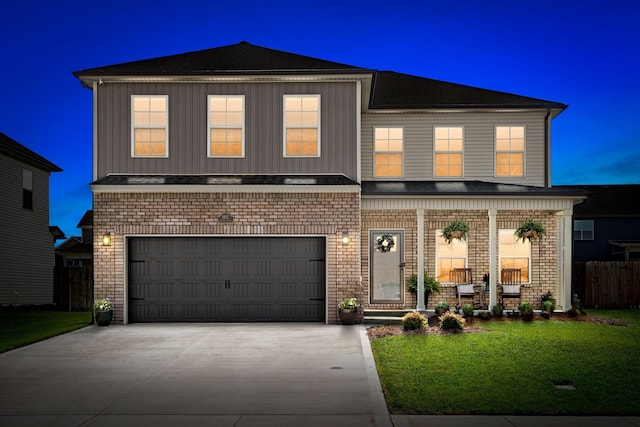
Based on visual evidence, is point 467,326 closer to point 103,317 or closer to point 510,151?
point 510,151

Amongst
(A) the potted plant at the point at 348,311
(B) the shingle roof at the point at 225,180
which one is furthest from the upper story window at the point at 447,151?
(A) the potted plant at the point at 348,311

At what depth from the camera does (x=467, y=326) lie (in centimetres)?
1400

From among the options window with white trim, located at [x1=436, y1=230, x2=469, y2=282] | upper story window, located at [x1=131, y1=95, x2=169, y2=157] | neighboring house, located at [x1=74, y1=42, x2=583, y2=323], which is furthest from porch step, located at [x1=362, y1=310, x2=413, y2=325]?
upper story window, located at [x1=131, y1=95, x2=169, y2=157]

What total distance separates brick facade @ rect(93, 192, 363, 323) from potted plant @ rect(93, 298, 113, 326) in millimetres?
244

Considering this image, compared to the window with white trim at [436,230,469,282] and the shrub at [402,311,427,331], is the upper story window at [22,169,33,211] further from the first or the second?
the shrub at [402,311,427,331]

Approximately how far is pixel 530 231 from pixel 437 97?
5.11 metres

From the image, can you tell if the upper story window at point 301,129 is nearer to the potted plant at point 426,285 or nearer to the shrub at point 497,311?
the potted plant at point 426,285

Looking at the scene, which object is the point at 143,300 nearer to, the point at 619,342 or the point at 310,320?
the point at 310,320

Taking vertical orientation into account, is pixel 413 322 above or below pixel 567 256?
below

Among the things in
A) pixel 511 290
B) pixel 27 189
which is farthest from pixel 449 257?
pixel 27 189

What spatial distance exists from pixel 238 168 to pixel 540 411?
33.4 feet

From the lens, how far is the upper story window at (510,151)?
18172 mm

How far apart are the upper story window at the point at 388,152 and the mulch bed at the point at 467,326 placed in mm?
4963

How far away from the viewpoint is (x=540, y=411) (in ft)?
23.0
